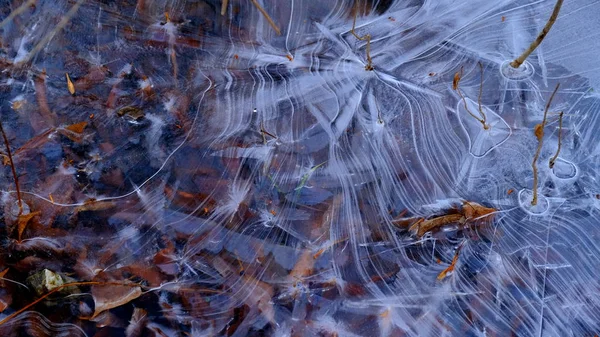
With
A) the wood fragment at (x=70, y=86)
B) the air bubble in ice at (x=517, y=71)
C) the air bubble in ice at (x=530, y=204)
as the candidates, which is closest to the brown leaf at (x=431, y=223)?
the air bubble in ice at (x=530, y=204)

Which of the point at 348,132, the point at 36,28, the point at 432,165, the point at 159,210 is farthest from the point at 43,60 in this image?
the point at 432,165

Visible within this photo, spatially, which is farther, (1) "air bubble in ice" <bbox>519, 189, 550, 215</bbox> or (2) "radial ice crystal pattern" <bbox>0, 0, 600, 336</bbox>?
(1) "air bubble in ice" <bbox>519, 189, 550, 215</bbox>

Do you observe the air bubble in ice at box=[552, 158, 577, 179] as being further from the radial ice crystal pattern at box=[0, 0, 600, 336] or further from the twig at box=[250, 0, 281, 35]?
the twig at box=[250, 0, 281, 35]

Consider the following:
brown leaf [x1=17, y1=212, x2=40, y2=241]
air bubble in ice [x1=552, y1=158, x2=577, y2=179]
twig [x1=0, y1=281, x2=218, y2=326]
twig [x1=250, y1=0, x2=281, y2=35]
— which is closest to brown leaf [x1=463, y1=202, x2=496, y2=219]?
air bubble in ice [x1=552, y1=158, x2=577, y2=179]

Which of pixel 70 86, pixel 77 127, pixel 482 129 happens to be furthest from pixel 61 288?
pixel 482 129

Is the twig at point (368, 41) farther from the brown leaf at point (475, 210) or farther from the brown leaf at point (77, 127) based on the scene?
the brown leaf at point (77, 127)

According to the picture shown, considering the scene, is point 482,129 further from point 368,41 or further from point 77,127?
point 77,127
